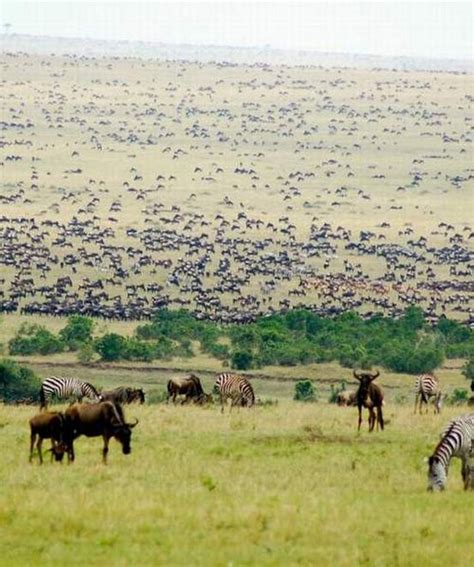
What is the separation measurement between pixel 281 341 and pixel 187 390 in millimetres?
17723

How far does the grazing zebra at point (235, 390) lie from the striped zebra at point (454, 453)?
936 cm

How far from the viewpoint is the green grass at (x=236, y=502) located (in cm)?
1373

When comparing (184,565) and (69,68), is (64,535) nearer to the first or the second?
(184,565)

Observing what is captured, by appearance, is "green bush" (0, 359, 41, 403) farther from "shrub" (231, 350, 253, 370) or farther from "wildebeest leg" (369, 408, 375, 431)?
"wildebeest leg" (369, 408, 375, 431)

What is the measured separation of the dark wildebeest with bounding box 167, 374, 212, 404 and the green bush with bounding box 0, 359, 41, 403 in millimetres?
5355

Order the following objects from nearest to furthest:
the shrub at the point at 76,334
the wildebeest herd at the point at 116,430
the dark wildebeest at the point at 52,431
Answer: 1. the wildebeest herd at the point at 116,430
2. the dark wildebeest at the point at 52,431
3. the shrub at the point at 76,334

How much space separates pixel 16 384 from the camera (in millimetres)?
32812

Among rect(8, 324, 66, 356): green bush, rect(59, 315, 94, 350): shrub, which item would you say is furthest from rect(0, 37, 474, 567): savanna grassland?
rect(59, 315, 94, 350): shrub

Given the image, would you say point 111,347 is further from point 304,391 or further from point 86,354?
point 304,391

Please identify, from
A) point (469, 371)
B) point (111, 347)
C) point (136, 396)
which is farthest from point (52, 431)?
point (111, 347)

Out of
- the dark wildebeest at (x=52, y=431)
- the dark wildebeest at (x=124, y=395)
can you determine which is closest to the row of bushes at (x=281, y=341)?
the dark wildebeest at (x=124, y=395)

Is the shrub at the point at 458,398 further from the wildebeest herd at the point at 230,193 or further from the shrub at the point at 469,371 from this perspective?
the wildebeest herd at the point at 230,193

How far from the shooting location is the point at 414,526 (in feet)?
48.3

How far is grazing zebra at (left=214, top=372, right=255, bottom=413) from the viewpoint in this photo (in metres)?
26.7
